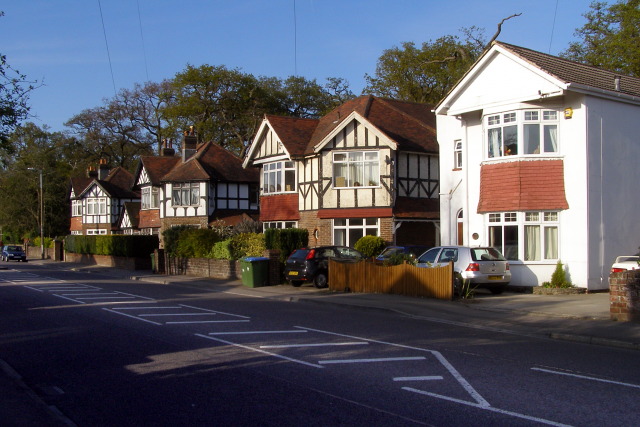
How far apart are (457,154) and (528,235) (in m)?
5.67

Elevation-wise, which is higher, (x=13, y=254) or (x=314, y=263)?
(x=314, y=263)

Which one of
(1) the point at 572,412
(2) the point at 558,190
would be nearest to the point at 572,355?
(1) the point at 572,412

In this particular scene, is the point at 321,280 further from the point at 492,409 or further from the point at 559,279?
the point at 492,409

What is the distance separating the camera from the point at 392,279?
20.7 metres

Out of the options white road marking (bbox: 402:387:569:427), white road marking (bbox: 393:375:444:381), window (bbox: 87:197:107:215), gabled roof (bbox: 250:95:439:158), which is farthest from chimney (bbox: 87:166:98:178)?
white road marking (bbox: 402:387:569:427)

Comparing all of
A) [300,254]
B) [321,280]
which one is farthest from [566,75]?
[300,254]

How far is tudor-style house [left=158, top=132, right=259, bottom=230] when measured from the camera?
152 feet

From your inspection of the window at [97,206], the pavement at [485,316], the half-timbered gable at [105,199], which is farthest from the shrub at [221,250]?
the window at [97,206]

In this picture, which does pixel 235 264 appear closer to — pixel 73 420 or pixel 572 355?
pixel 572 355

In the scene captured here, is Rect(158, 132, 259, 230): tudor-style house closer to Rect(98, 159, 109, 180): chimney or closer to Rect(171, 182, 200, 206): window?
Rect(171, 182, 200, 206): window

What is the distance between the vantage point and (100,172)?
67375mm

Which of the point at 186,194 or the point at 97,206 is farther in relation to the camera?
the point at 97,206

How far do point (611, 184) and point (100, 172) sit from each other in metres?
56.4

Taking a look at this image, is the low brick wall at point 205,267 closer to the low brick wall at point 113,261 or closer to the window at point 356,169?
the low brick wall at point 113,261
